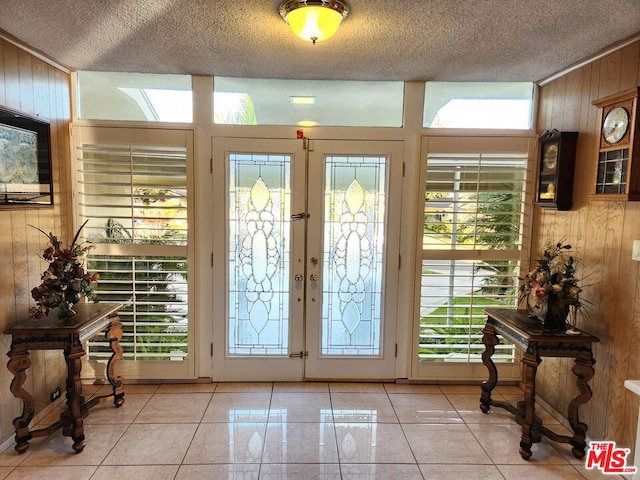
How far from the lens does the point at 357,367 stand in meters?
3.51

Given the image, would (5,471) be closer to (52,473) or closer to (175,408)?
(52,473)

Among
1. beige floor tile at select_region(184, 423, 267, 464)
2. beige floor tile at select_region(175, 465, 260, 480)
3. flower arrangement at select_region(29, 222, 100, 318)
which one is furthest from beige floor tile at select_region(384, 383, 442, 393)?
flower arrangement at select_region(29, 222, 100, 318)

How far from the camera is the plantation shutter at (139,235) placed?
10.5 feet

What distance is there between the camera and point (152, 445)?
2.60m

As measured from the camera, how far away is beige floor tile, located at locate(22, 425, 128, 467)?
244cm

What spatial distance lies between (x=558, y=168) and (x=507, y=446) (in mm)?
1884

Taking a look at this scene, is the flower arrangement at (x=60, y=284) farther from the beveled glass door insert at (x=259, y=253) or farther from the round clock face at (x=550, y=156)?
the round clock face at (x=550, y=156)

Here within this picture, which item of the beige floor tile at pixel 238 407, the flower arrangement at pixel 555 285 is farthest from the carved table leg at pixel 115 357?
the flower arrangement at pixel 555 285

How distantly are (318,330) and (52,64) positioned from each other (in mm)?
2803

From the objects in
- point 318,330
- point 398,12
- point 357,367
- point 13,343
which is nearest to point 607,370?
point 357,367

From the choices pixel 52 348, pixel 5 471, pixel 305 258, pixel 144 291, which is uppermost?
pixel 305 258

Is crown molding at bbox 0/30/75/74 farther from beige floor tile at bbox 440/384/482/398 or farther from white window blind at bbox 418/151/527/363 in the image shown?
beige floor tile at bbox 440/384/482/398

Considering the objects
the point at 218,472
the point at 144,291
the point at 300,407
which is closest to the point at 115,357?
the point at 144,291

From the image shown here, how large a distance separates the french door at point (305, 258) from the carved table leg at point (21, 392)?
1.30 meters
